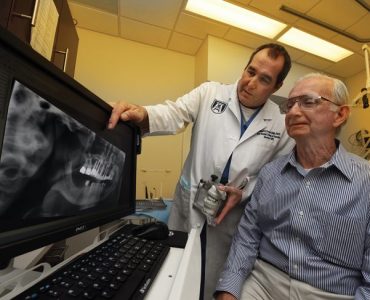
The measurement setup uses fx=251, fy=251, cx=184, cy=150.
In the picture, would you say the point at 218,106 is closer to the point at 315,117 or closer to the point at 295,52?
the point at 315,117

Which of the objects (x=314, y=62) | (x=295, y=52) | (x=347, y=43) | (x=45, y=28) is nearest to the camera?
(x=45, y=28)

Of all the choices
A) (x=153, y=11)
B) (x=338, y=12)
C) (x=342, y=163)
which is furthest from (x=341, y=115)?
(x=153, y=11)

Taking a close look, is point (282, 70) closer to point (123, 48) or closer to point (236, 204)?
point (236, 204)

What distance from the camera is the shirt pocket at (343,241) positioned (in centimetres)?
90

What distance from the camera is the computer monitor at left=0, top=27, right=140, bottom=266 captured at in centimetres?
38

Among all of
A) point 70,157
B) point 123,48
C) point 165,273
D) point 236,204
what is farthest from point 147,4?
point 165,273

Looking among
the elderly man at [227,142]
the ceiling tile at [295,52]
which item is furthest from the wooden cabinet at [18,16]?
the ceiling tile at [295,52]


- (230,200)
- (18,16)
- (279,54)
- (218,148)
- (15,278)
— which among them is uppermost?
(279,54)

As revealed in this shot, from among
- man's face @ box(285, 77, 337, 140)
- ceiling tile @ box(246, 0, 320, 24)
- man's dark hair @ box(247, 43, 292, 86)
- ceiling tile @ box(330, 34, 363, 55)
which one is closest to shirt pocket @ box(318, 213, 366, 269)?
man's face @ box(285, 77, 337, 140)

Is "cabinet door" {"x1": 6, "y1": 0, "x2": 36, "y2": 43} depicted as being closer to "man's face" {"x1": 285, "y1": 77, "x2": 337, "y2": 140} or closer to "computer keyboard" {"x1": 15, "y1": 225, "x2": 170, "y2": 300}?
"computer keyboard" {"x1": 15, "y1": 225, "x2": 170, "y2": 300}

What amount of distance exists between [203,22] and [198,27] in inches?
4.1

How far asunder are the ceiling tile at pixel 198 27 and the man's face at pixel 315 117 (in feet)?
6.27

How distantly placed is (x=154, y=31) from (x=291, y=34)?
1.55 metres

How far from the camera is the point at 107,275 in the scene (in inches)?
19.7
